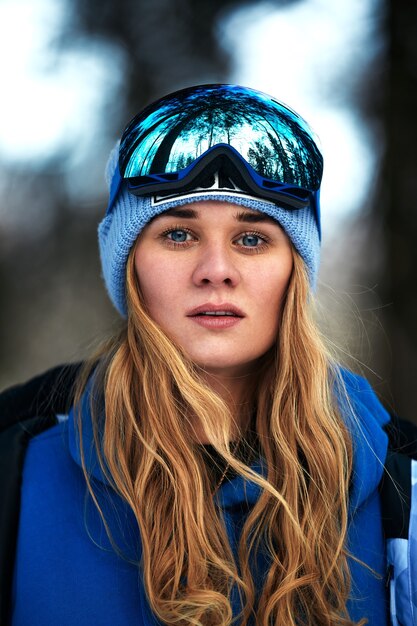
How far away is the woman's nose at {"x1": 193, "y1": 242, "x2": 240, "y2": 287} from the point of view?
1.50 m

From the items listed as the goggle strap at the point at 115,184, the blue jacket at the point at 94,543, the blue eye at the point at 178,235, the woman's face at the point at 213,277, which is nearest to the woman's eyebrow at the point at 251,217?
the woman's face at the point at 213,277

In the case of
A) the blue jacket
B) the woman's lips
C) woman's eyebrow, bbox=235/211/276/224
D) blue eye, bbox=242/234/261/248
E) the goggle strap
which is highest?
the goggle strap

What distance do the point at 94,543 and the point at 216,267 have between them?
67 centimetres

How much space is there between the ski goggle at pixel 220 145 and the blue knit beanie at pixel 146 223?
0.03 metres

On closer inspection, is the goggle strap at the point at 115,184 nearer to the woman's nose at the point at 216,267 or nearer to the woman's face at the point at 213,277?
the woman's face at the point at 213,277

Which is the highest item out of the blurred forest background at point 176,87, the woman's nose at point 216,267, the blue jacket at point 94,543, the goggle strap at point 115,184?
the blurred forest background at point 176,87

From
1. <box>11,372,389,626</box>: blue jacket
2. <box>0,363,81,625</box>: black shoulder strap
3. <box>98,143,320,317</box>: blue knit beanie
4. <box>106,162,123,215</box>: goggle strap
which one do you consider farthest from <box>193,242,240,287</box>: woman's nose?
<box>0,363,81,625</box>: black shoulder strap

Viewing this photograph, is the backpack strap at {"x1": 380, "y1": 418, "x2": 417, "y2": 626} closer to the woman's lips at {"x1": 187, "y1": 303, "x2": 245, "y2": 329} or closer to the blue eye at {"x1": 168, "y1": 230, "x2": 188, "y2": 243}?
the woman's lips at {"x1": 187, "y1": 303, "x2": 245, "y2": 329}

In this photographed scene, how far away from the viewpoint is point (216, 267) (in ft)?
4.93

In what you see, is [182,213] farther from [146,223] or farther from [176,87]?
[176,87]

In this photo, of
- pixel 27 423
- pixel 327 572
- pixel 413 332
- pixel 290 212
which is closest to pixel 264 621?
pixel 327 572

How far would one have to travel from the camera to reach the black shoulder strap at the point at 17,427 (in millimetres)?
1509

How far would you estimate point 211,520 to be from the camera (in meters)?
1.52

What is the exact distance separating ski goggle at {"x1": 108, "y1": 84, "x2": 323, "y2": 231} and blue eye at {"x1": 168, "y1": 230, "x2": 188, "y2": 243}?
94 mm
